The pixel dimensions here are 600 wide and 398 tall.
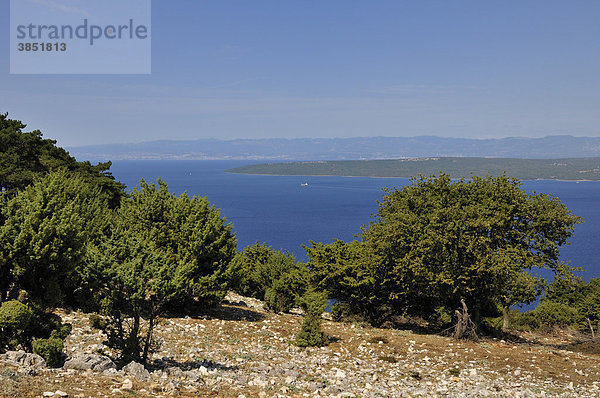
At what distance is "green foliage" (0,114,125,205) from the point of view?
51250 mm

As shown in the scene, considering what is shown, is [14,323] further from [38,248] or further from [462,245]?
[462,245]

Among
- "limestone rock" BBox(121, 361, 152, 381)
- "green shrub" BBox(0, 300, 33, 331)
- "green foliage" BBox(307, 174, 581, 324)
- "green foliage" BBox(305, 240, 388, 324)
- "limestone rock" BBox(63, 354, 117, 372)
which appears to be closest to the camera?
"green shrub" BBox(0, 300, 33, 331)

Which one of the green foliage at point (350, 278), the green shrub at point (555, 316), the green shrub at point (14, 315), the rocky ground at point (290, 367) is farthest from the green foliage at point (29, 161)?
the green shrub at point (555, 316)

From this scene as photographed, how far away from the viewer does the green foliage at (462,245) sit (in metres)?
29.9

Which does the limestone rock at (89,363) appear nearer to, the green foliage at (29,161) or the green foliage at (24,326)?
the green foliage at (24,326)

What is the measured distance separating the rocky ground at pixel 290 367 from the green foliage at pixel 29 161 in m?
33.5

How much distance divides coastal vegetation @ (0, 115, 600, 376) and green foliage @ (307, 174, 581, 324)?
0.11 meters

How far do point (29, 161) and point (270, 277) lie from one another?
124 ft

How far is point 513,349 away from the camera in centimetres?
2705

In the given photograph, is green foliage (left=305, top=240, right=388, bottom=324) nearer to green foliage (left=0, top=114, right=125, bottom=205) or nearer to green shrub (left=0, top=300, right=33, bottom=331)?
green shrub (left=0, top=300, right=33, bottom=331)

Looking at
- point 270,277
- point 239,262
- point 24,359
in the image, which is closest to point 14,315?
point 24,359

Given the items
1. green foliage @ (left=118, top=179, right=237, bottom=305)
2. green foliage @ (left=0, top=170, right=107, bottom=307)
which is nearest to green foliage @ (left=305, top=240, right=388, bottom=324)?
green foliage @ (left=118, top=179, right=237, bottom=305)

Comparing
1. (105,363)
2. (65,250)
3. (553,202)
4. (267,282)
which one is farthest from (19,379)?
(267,282)

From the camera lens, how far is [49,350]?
1552cm
